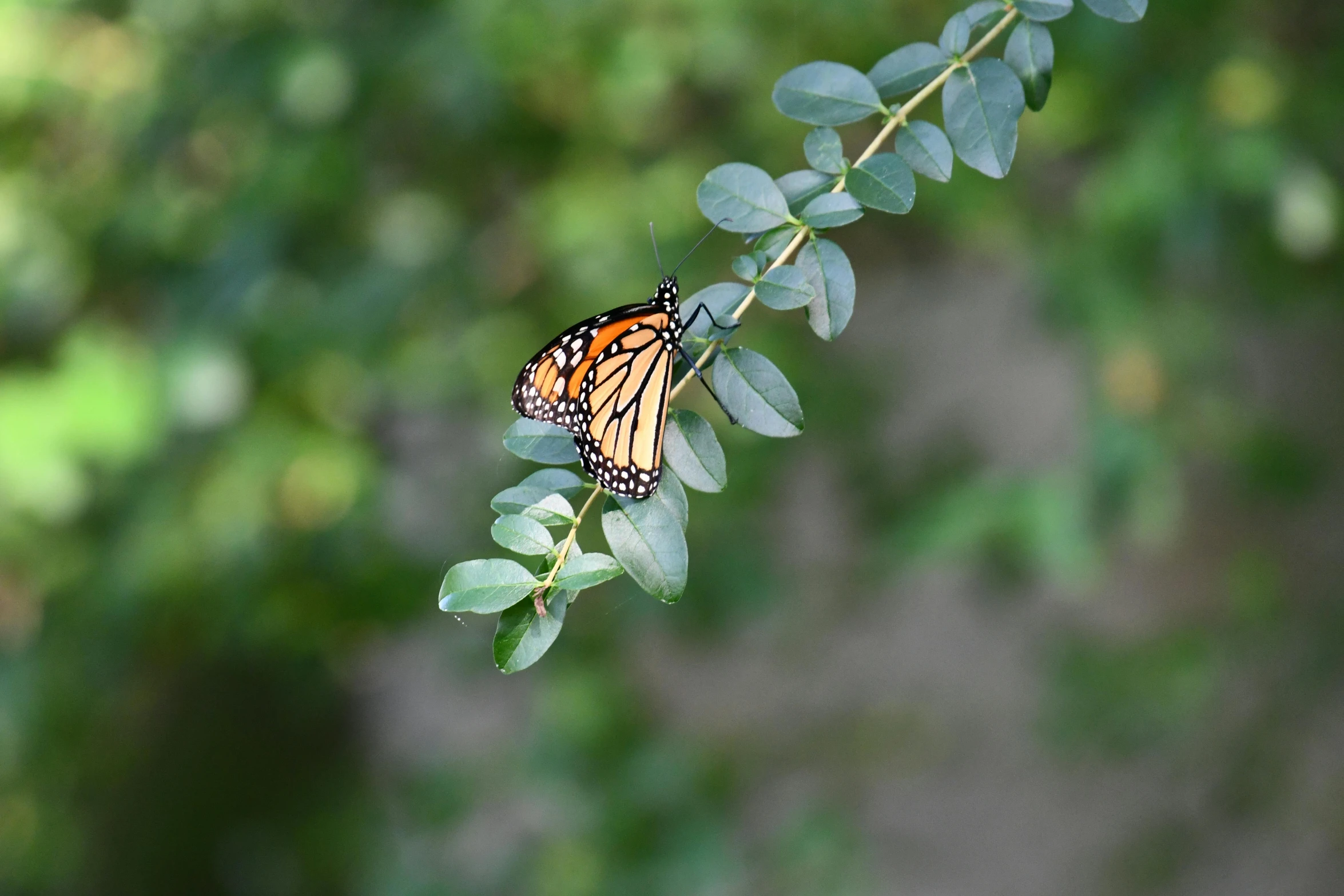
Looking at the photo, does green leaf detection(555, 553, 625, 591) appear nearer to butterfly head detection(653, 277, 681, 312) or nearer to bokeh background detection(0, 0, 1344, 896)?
butterfly head detection(653, 277, 681, 312)

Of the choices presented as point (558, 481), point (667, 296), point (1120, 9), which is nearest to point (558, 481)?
point (558, 481)

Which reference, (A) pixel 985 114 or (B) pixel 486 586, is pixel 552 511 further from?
(A) pixel 985 114

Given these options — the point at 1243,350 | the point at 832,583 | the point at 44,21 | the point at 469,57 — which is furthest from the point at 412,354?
the point at 1243,350

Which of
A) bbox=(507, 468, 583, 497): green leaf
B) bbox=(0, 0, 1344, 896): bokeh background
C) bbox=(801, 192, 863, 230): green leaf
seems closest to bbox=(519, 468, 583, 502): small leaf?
bbox=(507, 468, 583, 497): green leaf

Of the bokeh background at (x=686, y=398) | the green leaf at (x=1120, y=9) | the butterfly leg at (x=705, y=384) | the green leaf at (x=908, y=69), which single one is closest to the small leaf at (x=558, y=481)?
the butterfly leg at (x=705, y=384)

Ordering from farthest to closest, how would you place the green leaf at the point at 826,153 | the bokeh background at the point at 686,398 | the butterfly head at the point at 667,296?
1. the bokeh background at the point at 686,398
2. the butterfly head at the point at 667,296
3. the green leaf at the point at 826,153

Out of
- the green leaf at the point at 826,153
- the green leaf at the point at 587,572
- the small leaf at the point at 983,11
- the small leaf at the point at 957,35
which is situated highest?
the small leaf at the point at 983,11

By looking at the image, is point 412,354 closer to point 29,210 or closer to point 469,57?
point 469,57

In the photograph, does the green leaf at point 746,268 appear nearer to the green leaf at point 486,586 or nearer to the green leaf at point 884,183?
the green leaf at point 884,183
